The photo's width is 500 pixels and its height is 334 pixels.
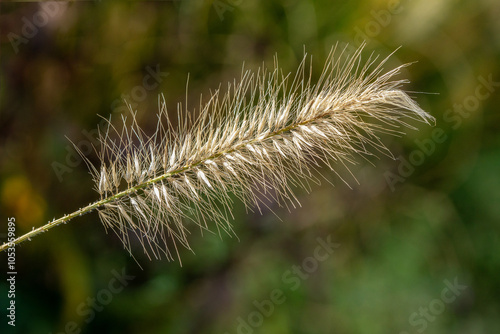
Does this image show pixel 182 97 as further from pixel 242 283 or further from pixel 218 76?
pixel 242 283

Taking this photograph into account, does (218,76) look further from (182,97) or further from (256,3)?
(256,3)

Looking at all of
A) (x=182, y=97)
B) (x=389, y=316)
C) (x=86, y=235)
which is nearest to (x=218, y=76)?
(x=182, y=97)

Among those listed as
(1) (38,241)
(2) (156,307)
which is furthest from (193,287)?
(1) (38,241)

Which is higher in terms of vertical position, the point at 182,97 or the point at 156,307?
the point at 182,97

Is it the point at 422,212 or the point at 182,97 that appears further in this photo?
the point at 422,212

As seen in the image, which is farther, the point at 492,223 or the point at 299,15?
the point at 492,223

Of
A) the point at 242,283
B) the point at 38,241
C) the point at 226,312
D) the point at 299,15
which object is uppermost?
the point at 299,15
